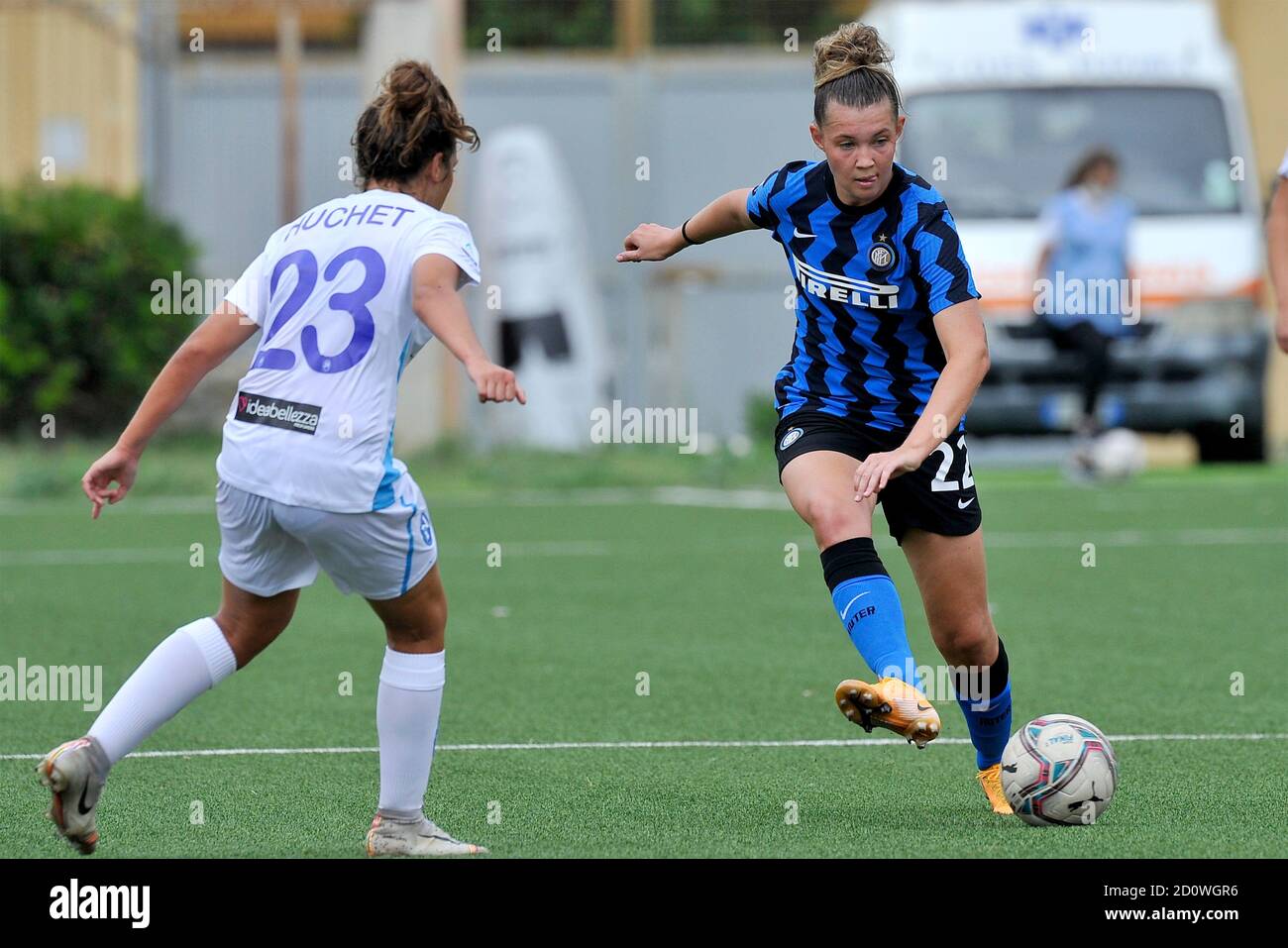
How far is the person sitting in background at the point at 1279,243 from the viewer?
6.92m

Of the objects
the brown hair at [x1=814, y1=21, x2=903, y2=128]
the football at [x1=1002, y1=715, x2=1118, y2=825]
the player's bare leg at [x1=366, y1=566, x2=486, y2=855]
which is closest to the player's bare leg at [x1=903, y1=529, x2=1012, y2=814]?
the football at [x1=1002, y1=715, x2=1118, y2=825]

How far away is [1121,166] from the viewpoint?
57.3 ft

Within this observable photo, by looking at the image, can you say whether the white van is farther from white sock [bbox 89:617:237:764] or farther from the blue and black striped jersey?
white sock [bbox 89:617:237:764]

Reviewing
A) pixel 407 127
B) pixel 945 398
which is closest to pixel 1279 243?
pixel 945 398

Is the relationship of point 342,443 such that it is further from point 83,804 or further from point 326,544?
point 83,804

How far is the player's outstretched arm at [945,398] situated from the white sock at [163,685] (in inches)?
60.1

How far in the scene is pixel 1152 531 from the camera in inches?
515

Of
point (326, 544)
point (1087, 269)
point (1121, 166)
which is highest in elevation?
point (1121, 166)

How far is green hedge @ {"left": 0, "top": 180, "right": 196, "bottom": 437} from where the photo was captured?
2031 centimetres

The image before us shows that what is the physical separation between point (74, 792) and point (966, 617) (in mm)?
2191

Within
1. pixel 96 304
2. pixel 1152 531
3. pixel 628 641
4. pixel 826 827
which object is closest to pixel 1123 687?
pixel 628 641

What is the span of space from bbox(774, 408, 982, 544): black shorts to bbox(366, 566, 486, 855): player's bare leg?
986mm

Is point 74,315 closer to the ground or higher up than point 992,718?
higher up
